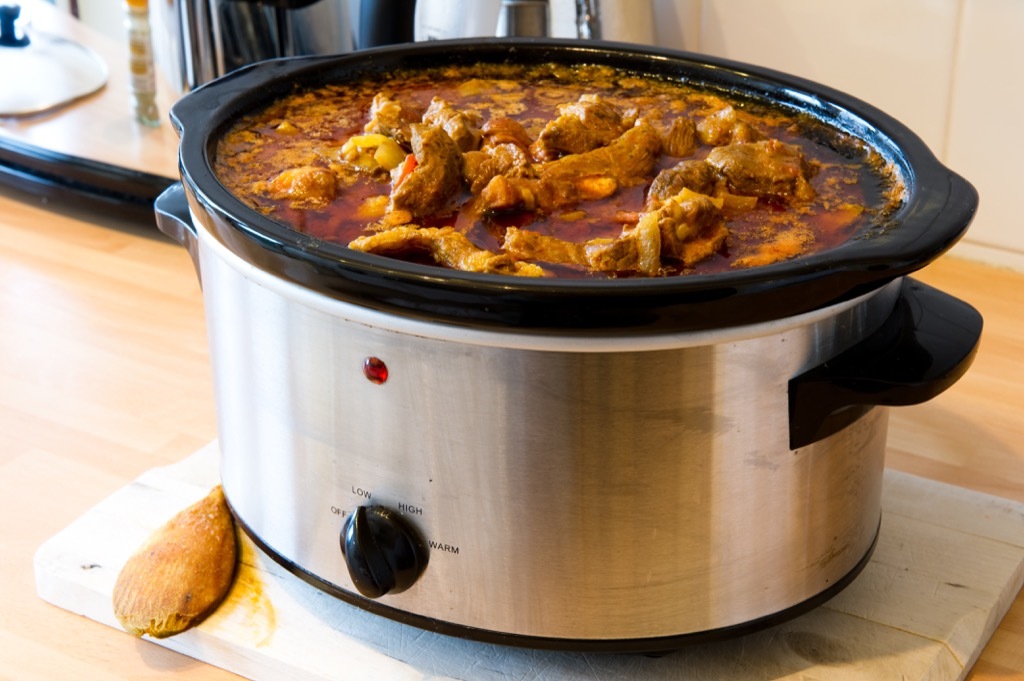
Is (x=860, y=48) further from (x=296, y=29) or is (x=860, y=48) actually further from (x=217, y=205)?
(x=217, y=205)

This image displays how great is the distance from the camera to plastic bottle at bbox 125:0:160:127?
1992mm

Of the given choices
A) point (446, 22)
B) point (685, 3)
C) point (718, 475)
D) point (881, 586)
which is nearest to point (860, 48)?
point (685, 3)

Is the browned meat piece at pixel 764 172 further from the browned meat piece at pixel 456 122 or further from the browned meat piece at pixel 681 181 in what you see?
the browned meat piece at pixel 456 122

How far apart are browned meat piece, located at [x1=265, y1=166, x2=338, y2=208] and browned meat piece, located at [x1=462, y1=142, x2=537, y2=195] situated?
118 mm

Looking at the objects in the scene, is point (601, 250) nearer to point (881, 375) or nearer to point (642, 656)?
point (881, 375)

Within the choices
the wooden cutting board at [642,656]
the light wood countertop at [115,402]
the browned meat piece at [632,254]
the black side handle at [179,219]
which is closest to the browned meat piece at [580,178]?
the browned meat piece at [632,254]

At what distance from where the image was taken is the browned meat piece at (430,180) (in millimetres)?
1041

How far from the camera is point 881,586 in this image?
1.12 meters

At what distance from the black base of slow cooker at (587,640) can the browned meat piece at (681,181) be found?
1.14 ft

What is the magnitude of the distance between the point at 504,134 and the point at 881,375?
16.8 inches

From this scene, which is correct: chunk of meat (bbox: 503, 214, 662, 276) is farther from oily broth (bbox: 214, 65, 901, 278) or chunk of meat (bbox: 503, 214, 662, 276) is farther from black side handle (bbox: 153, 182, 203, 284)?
black side handle (bbox: 153, 182, 203, 284)

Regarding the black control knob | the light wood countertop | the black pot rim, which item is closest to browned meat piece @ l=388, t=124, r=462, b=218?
the black pot rim

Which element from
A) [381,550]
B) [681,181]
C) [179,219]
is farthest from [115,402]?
[681,181]

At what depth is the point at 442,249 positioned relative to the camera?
3.12ft
